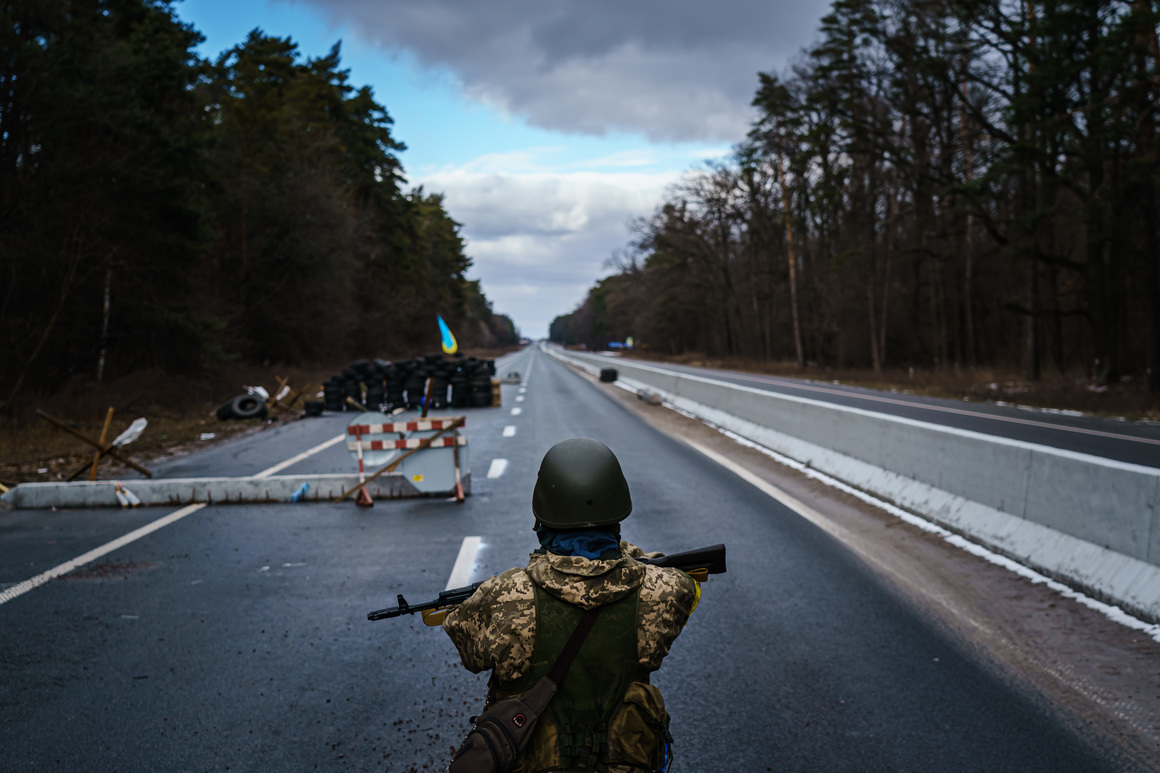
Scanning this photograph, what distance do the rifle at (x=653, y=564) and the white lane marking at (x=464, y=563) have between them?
3.32 m

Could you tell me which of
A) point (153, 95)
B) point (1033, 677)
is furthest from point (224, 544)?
point (153, 95)

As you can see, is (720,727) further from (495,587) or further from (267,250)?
(267,250)

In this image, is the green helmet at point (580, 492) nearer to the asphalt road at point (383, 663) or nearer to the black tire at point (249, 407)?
the asphalt road at point (383, 663)

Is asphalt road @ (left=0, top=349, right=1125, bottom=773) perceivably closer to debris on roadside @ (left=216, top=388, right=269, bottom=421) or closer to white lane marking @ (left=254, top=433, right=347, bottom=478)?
white lane marking @ (left=254, top=433, right=347, bottom=478)

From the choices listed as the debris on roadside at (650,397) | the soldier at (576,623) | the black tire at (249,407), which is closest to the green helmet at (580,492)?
the soldier at (576,623)

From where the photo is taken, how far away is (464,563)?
6781 millimetres

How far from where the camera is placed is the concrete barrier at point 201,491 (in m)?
9.77

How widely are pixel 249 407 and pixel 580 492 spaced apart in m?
21.7


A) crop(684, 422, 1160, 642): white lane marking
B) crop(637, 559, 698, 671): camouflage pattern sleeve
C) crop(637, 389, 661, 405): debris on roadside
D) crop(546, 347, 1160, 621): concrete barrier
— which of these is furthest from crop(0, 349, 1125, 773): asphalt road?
crop(637, 389, 661, 405): debris on roadside

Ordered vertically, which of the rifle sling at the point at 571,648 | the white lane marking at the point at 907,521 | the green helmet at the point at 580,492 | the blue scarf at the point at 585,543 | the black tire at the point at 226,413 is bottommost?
the white lane marking at the point at 907,521

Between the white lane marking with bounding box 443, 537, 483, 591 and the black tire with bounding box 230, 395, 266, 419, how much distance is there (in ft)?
51.6

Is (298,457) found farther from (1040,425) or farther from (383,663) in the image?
(1040,425)

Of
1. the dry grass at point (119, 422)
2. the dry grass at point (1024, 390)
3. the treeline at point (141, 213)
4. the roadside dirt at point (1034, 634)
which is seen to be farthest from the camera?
the dry grass at point (1024, 390)

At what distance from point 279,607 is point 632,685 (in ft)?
14.1
